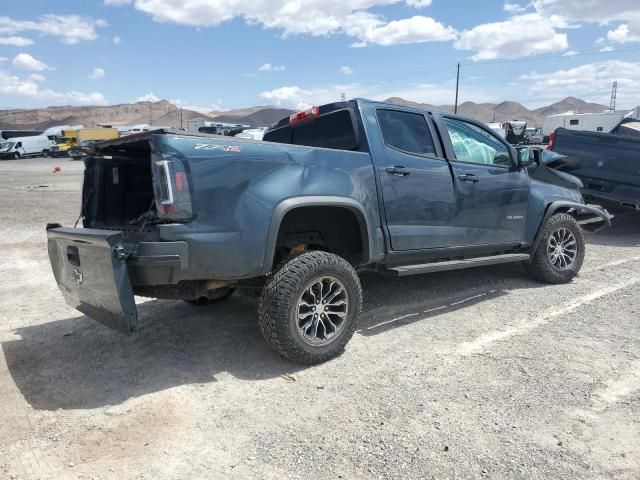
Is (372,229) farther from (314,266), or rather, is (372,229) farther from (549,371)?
(549,371)

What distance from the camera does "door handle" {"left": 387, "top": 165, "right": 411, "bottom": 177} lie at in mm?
4391

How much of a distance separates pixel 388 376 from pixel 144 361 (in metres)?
1.84

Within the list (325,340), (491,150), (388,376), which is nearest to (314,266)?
(325,340)

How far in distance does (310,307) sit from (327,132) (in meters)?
1.71

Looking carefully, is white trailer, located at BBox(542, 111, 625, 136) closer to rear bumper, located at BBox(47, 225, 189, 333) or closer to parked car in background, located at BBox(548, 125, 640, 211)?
parked car in background, located at BBox(548, 125, 640, 211)

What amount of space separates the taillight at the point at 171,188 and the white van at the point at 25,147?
46613mm

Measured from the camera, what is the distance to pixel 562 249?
6.19 meters

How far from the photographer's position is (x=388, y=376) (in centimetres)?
376

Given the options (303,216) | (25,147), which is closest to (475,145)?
(303,216)

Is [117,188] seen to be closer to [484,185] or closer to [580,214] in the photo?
[484,185]

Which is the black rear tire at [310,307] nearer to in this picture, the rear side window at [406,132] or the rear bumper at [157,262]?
the rear bumper at [157,262]

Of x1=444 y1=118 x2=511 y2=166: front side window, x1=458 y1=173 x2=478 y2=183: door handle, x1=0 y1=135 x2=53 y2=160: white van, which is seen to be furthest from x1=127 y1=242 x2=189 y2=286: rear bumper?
x1=0 y1=135 x2=53 y2=160: white van

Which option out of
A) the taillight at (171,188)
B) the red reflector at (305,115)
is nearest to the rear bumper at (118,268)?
the taillight at (171,188)

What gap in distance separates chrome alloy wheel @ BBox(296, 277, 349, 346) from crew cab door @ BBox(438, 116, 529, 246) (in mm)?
1552
